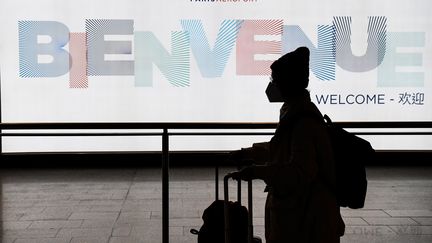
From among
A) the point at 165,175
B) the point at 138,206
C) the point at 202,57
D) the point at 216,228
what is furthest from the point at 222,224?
the point at 202,57

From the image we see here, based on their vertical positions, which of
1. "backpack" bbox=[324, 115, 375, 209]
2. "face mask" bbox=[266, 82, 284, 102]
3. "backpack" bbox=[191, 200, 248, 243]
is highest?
"face mask" bbox=[266, 82, 284, 102]

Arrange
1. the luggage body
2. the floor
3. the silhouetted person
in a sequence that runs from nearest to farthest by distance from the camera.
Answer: the silhouetted person < the luggage body < the floor

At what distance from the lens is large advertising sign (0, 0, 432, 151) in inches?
344

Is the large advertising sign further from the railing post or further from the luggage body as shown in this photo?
the luggage body

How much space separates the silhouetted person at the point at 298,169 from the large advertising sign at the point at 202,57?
6.73m

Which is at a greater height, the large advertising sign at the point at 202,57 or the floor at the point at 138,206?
the large advertising sign at the point at 202,57

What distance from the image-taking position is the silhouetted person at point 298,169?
6.89 feet

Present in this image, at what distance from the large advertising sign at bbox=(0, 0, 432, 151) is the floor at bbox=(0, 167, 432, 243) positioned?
105cm

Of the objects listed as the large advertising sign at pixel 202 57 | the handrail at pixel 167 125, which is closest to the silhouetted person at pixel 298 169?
the handrail at pixel 167 125

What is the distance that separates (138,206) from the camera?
6.12 metres

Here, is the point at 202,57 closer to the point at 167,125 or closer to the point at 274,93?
the point at 167,125

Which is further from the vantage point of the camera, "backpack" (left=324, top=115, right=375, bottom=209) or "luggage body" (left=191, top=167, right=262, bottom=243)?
"luggage body" (left=191, top=167, right=262, bottom=243)

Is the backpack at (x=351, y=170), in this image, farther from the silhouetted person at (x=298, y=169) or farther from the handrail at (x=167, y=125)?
the handrail at (x=167, y=125)

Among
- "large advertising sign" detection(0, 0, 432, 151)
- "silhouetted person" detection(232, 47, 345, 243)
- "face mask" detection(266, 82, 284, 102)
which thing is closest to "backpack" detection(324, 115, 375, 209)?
"silhouetted person" detection(232, 47, 345, 243)
